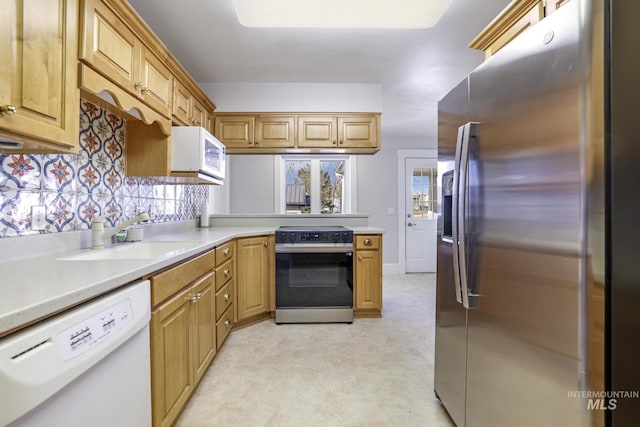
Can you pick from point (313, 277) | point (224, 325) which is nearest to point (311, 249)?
point (313, 277)

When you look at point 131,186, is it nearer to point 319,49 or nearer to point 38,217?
point 38,217

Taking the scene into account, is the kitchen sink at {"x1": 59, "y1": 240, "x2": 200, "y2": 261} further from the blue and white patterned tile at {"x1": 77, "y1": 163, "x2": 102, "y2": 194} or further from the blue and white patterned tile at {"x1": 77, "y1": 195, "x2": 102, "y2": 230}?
the blue and white patterned tile at {"x1": 77, "y1": 163, "x2": 102, "y2": 194}

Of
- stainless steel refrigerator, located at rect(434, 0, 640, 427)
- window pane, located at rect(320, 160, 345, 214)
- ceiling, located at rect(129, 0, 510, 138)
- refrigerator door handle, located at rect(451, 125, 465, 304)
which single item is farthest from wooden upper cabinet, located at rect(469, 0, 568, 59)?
window pane, located at rect(320, 160, 345, 214)

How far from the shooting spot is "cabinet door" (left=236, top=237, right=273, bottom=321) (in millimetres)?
2596

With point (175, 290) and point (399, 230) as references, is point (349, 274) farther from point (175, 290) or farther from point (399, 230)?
point (399, 230)

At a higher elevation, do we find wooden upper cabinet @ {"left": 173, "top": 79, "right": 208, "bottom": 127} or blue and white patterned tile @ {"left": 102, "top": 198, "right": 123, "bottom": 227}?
wooden upper cabinet @ {"left": 173, "top": 79, "right": 208, "bottom": 127}

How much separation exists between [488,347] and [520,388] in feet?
0.56

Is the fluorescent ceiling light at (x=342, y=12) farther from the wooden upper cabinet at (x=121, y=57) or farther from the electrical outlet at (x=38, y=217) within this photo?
the electrical outlet at (x=38, y=217)

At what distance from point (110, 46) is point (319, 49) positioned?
1570 mm

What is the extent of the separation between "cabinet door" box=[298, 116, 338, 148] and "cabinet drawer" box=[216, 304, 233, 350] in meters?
1.79

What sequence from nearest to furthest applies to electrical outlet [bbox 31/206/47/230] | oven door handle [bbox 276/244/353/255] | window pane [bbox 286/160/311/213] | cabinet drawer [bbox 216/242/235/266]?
electrical outlet [bbox 31/206/47/230] < cabinet drawer [bbox 216/242/235/266] < oven door handle [bbox 276/244/353/255] < window pane [bbox 286/160/311/213]

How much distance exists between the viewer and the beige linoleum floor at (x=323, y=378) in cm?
154

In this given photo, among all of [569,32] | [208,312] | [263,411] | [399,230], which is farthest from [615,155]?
[399,230]

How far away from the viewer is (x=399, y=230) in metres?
4.99
